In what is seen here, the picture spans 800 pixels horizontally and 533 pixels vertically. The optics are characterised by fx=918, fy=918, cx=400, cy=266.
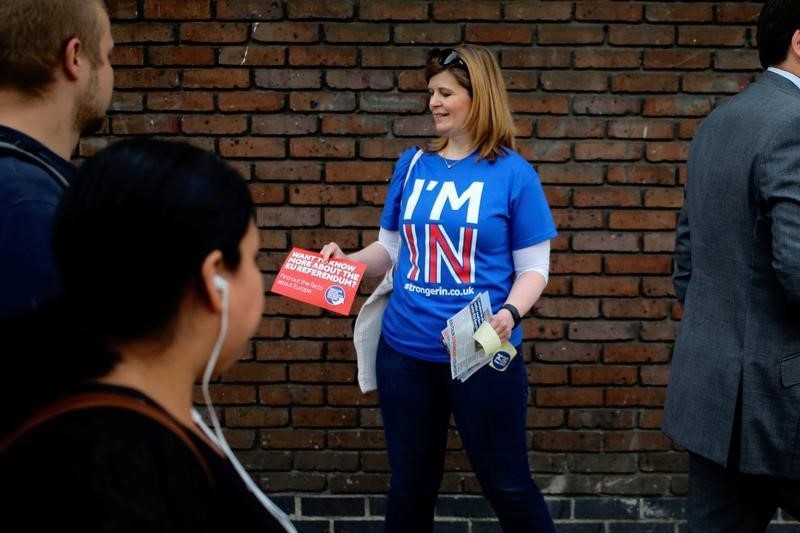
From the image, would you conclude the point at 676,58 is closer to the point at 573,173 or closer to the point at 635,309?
the point at 573,173

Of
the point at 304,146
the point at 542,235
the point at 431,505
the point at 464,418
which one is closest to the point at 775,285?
the point at 542,235

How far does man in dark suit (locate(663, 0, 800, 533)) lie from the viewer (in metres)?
2.21

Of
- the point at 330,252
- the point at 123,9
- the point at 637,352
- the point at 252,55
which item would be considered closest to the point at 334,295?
the point at 330,252

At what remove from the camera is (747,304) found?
7.58 feet

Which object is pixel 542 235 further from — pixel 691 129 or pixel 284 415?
pixel 284 415

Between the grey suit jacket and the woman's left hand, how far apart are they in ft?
1.75

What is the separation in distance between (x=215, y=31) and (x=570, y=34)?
1411 mm

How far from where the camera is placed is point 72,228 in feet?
3.43

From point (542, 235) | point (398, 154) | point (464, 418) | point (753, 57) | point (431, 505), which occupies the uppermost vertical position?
point (753, 57)

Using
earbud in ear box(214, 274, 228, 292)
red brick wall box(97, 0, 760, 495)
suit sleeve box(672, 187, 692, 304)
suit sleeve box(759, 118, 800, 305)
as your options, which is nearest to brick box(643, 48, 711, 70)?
red brick wall box(97, 0, 760, 495)

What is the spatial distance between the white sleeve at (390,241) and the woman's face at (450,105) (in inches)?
15.1

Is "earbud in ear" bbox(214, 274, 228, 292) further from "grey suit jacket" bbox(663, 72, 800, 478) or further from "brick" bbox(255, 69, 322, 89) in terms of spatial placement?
"brick" bbox(255, 69, 322, 89)

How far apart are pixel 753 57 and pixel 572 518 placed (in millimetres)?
2023

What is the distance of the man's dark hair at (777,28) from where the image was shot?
91.4 inches
